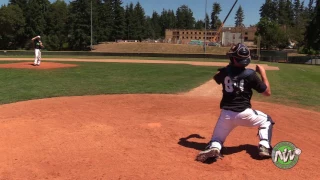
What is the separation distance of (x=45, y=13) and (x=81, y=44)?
21441 mm

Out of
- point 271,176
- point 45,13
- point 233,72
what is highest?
point 45,13

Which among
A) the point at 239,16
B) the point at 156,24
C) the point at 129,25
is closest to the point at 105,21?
the point at 129,25

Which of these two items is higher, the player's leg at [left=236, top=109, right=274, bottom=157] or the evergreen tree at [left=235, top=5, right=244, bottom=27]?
the evergreen tree at [left=235, top=5, right=244, bottom=27]

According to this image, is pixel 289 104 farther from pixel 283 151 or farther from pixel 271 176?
pixel 271 176

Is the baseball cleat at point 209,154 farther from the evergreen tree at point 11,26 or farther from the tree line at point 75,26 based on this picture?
the evergreen tree at point 11,26

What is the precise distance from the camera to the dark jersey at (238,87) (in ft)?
15.4

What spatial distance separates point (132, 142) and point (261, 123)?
2.09 metres

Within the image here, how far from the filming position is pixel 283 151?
4.80 m

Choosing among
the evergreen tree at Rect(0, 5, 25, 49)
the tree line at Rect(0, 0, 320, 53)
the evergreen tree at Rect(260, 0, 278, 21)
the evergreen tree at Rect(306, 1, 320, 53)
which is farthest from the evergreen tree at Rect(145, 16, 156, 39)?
the evergreen tree at Rect(306, 1, 320, 53)

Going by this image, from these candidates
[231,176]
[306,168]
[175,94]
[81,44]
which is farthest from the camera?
[81,44]

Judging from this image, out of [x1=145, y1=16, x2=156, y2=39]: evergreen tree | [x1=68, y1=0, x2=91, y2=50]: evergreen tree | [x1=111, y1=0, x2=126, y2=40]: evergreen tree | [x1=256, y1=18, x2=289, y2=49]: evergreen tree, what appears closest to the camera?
[x1=68, y1=0, x2=91, y2=50]: evergreen tree

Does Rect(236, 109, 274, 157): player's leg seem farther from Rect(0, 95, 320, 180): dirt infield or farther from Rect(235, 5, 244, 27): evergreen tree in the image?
Rect(235, 5, 244, 27): evergreen tree

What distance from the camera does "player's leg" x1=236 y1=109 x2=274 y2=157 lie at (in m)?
4.72

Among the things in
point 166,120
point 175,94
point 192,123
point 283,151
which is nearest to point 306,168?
point 283,151
